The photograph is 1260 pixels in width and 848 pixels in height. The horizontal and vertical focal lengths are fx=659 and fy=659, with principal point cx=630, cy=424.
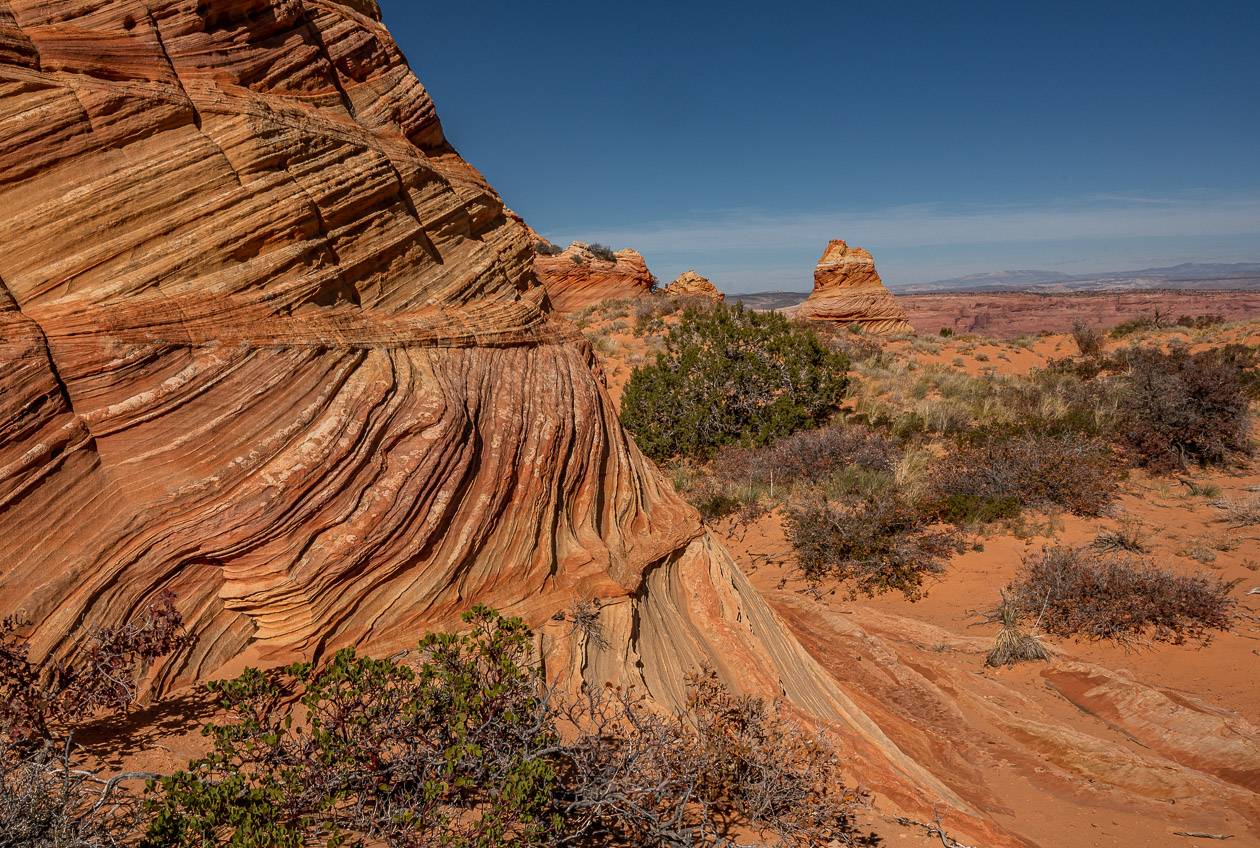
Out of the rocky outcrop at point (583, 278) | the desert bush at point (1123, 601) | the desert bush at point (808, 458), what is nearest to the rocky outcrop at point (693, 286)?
the rocky outcrop at point (583, 278)

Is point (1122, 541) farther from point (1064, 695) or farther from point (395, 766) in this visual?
point (395, 766)

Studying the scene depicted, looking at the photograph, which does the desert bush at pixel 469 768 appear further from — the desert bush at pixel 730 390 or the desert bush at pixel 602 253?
the desert bush at pixel 602 253

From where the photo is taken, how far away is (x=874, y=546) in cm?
941

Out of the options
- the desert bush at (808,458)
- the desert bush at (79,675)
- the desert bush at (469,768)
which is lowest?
the desert bush at (808,458)

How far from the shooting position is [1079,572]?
7973 mm

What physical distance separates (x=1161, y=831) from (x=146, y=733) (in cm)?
615

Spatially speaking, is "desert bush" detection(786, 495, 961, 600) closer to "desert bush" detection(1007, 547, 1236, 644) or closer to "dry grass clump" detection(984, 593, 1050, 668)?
"desert bush" detection(1007, 547, 1236, 644)

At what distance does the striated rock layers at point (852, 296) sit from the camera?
33.3m

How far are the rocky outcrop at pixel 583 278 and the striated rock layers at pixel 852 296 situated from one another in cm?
932

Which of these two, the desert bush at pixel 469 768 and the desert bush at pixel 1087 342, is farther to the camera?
the desert bush at pixel 1087 342

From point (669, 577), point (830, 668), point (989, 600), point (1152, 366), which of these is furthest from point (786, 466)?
point (1152, 366)

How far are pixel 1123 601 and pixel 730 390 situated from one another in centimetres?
840

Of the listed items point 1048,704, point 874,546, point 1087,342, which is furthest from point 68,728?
point 1087,342

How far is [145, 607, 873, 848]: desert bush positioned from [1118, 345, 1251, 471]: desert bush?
12.4 meters
